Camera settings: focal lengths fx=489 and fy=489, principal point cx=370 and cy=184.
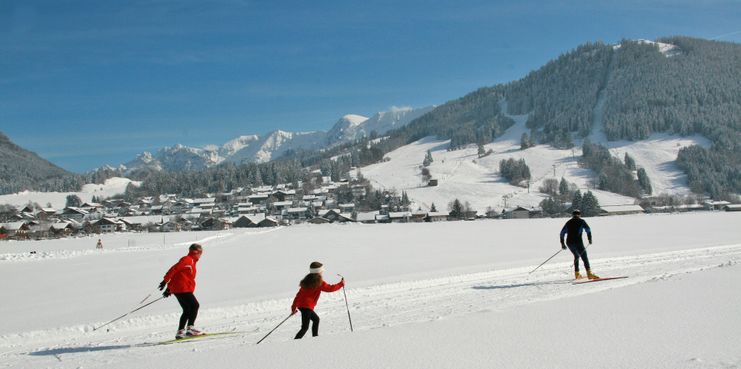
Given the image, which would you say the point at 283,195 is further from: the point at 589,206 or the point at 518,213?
the point at 589,206

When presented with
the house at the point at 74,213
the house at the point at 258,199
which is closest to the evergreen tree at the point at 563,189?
the house at the point at 258,199

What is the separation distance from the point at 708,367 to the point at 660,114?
205 m

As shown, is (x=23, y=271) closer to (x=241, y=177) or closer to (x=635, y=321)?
(x=635, y=321)

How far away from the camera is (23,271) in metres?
21.8

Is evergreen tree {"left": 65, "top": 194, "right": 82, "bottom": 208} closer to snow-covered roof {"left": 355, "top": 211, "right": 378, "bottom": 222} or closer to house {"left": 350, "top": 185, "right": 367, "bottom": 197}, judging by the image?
house {"left": 350, "top": 185, "right": 367, "bottom": 197}

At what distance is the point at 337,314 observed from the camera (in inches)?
392

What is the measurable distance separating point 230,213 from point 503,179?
7725cm

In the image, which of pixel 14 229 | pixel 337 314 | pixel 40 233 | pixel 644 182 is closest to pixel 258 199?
pixel 14 229

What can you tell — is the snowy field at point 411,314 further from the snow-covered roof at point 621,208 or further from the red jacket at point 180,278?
the snow-covered roof at point 621,208

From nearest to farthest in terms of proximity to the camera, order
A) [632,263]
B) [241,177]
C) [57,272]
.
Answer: [632,263] → [57,272] → [241,177]

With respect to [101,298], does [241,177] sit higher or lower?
higher

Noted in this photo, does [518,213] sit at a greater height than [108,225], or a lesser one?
lesser

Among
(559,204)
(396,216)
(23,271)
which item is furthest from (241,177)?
(23,271)

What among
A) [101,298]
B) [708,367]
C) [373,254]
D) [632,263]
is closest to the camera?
[708,367]
